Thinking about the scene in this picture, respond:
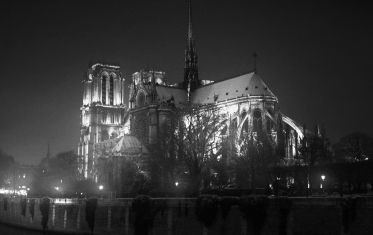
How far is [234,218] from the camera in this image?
36375 mm

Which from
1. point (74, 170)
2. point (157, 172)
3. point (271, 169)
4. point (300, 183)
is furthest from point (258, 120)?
point (74, 170)

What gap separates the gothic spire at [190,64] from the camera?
111 meters

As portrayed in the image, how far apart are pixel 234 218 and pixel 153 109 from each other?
66.0 m

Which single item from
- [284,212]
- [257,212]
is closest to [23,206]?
[257,212]

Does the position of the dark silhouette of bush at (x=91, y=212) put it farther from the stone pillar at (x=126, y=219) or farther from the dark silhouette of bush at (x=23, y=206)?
the dark silhouette of bush at (x=23, y=206)

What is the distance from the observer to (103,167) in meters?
94.1

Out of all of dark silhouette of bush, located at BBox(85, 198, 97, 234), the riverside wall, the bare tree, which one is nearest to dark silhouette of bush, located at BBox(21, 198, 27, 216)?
the riverside wall

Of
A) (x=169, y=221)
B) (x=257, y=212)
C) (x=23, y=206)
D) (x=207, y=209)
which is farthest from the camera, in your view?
(x=23, y=206)

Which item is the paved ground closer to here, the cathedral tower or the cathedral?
the cathedral

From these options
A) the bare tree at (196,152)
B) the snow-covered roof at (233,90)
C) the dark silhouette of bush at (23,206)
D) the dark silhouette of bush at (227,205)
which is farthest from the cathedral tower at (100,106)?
the dark silhouette of bush at (227,205)

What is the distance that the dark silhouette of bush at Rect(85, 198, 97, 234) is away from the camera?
48.9 meters

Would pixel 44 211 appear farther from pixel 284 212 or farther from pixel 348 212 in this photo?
pixel 348 212

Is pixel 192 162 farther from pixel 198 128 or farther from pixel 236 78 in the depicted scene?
pixel 236 78

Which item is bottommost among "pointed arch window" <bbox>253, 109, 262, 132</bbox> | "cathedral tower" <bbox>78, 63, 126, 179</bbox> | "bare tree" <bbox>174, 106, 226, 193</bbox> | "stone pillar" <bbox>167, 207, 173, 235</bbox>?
"stone pillar" <bbox>167, 207, 173, 235</bbox>
